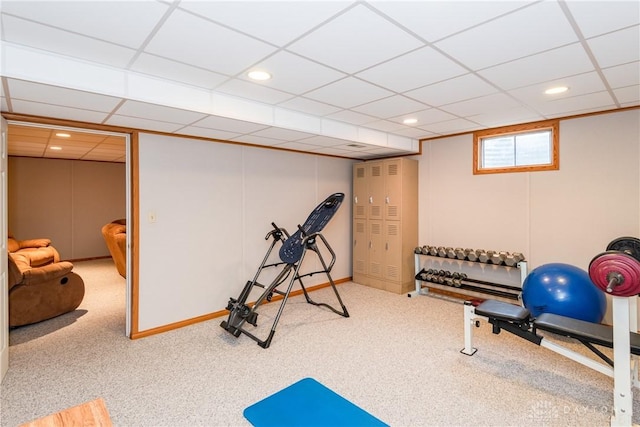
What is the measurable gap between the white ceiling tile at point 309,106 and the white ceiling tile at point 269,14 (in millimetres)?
1308

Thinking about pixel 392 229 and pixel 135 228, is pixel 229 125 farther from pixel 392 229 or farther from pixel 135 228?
pixel 392 229

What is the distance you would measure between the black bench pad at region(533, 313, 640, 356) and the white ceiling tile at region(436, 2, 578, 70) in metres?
2.04

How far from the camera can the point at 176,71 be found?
8.63 feet

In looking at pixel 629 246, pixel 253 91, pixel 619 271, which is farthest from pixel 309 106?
pixel 629 246

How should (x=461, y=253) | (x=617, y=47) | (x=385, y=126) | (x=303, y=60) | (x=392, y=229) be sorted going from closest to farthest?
(x=617, y=47)
(x=303, y=60)
(x=385, y=126)
(x=461, y=253)
(x=392, y=229)

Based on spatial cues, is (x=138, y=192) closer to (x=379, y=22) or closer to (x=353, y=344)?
(x=353, y=344)

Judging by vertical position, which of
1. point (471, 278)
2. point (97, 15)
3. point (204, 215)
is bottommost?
point (471, 278)

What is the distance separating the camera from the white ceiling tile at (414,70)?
2.36 meters

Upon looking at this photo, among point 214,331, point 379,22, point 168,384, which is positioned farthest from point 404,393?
→ point 379,22

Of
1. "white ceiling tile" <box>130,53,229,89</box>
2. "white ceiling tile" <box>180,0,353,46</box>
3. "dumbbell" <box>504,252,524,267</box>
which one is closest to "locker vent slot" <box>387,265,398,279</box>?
"dumbbell" <box>504,252,524,267</box>

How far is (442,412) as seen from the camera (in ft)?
7.98

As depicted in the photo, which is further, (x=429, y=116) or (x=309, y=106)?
(x=429, y=116)

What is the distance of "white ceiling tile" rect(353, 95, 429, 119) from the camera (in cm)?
334

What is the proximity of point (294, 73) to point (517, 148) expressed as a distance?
3569 millimetres
